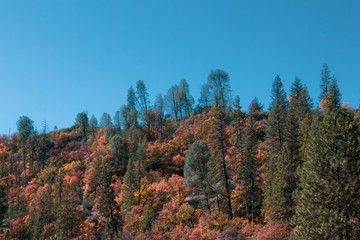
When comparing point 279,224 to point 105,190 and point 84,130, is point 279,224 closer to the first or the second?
point 105,190

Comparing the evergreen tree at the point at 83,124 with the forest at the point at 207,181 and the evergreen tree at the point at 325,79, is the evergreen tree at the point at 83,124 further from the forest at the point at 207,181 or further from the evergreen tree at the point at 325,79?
the evergreen tree at the point at 325,79

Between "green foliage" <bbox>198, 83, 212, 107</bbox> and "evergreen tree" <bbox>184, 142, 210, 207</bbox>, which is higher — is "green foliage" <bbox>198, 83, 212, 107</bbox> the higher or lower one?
the higher one

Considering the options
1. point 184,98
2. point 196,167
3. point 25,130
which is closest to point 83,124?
point 25,130

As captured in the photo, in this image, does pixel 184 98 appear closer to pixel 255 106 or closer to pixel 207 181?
pixel 255 106

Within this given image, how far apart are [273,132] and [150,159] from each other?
2556 cm

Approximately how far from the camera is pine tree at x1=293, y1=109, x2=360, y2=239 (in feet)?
59.4

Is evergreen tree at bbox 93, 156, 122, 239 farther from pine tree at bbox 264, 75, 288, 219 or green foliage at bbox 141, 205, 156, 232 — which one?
pine tree at bbox 264, 75, 288, 219

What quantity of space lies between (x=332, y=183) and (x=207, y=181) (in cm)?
2163

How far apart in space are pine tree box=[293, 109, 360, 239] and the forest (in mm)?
71

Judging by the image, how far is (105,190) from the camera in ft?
125

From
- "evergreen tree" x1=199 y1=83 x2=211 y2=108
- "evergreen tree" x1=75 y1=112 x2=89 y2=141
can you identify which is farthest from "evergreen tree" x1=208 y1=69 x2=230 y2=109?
"evergreen tree" x1=75 y1=112 x2=89 y2=141

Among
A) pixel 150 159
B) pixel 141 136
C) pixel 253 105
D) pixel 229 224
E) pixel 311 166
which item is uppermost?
pixel 253 105

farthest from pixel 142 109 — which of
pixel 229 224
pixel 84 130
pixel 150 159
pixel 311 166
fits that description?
pixel 311 166

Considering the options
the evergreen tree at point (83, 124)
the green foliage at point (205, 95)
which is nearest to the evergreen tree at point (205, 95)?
the green foliage at point (205, 95)
